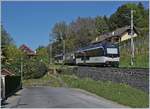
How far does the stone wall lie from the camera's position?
33.1 m

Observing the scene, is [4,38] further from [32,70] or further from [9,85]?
[9,85]

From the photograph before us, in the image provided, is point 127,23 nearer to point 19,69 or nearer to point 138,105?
point 19,69

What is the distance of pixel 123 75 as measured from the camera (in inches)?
1570

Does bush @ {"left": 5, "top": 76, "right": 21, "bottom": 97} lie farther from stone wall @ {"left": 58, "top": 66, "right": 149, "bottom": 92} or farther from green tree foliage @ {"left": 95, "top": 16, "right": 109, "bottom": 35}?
green tree foliage @ {"left": 95, "top": 16, "right": 109, "bottom": 35}

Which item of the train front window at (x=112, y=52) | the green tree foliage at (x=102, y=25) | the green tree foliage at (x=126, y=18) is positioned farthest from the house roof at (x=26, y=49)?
the green tree foliage at (x=102, y=25)

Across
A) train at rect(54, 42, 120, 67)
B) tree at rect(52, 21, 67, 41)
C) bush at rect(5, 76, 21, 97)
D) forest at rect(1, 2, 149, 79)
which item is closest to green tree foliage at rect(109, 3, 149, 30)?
forest at rect(1, 2, 149, 79)

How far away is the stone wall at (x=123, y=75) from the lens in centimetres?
3309

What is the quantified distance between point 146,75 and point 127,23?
104m

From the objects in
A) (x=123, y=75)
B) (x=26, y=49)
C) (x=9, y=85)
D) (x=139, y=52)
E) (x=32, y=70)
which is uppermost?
(x=26, y=49)

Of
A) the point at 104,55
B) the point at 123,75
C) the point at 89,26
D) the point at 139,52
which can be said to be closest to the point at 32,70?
the point at 104,55

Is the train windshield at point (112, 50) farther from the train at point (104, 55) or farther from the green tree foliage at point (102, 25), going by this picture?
the green tree foliage at point (102, 25)

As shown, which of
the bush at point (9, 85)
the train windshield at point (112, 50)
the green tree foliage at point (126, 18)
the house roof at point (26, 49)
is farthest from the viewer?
the green tree foliage at point (126, 18)

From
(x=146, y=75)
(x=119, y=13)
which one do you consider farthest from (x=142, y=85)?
(x=119, y=13)

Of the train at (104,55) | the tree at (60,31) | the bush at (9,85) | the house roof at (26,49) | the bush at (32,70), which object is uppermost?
the tree at (60,31)
